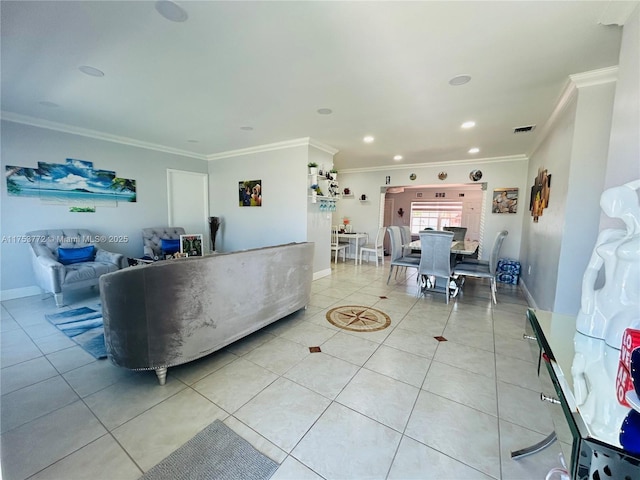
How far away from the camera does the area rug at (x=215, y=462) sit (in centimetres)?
119

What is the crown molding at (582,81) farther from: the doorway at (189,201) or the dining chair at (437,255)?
the doorway at (189,201)

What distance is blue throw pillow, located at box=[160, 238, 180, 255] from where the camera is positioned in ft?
15.3

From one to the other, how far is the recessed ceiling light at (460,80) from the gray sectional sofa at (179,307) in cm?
242

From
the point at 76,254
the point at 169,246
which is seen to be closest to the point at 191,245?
the point at 169,246

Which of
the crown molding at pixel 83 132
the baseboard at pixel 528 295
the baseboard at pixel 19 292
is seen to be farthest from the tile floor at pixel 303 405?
the crown molding at pixel 83 132

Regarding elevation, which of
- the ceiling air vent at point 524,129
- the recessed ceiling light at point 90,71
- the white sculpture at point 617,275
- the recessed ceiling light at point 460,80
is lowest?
the white sculpture at point 617,275

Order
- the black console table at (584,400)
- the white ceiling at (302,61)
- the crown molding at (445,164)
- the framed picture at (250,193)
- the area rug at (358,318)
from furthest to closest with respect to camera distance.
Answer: the crown molding at (445,164)
the framed picture at (250,193)
the area rug at (358,318)
the white ceiling at (302,61)
the black console table at (584,400)

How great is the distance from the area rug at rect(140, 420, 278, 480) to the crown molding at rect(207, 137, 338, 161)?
4.10 meters

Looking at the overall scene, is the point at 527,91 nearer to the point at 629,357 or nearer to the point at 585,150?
the point at 585,150

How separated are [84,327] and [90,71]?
8.46 ft

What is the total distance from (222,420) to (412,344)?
1.79 meters

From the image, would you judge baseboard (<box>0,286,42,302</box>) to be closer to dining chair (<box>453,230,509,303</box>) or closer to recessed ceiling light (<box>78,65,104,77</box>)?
recessed ceiling light (<box>78,65,104,77</box>)

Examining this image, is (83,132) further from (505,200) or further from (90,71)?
(505,200)

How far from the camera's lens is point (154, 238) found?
475cm
